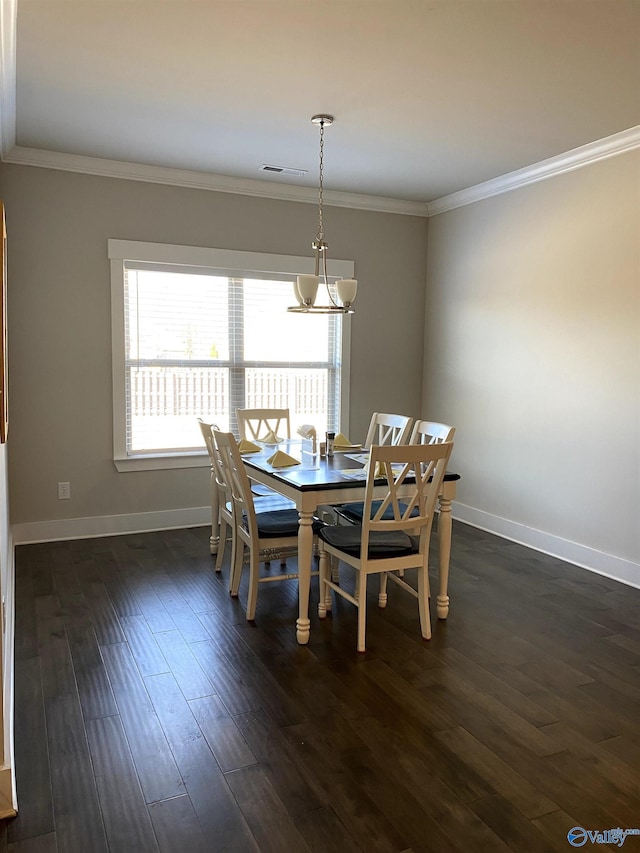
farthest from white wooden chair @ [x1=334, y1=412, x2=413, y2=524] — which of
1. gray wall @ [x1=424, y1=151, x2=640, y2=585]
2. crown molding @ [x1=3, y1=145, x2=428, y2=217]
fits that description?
crown molding @ [x1=3, y1=145, x2=428, y2=217]

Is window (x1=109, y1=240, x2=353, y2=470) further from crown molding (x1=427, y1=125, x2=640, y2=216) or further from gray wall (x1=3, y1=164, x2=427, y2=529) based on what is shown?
crown molding (x1=427, y1=125, x2=640, y2=216)

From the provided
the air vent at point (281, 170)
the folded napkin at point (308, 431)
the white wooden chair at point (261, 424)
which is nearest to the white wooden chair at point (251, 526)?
the folded napkin at point (308, 431)

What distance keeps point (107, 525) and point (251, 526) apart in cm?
199

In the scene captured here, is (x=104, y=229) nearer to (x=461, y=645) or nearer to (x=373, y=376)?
(x=373, y=376)

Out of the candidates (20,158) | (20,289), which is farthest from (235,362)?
(20,158)

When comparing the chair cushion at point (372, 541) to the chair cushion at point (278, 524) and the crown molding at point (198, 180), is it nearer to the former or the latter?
the chair cushion at point (278, 524)

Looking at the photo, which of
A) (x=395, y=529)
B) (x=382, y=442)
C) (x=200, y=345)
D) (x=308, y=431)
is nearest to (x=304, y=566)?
(x=395, y=529)

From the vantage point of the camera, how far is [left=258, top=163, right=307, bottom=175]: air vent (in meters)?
4.58

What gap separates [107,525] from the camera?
477 cm

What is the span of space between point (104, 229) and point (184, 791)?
148 inches

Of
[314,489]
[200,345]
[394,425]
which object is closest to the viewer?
[314,489]

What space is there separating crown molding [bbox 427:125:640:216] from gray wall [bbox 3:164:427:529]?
120cm

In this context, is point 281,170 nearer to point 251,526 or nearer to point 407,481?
point 407,481

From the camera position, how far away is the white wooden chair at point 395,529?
2.93m
